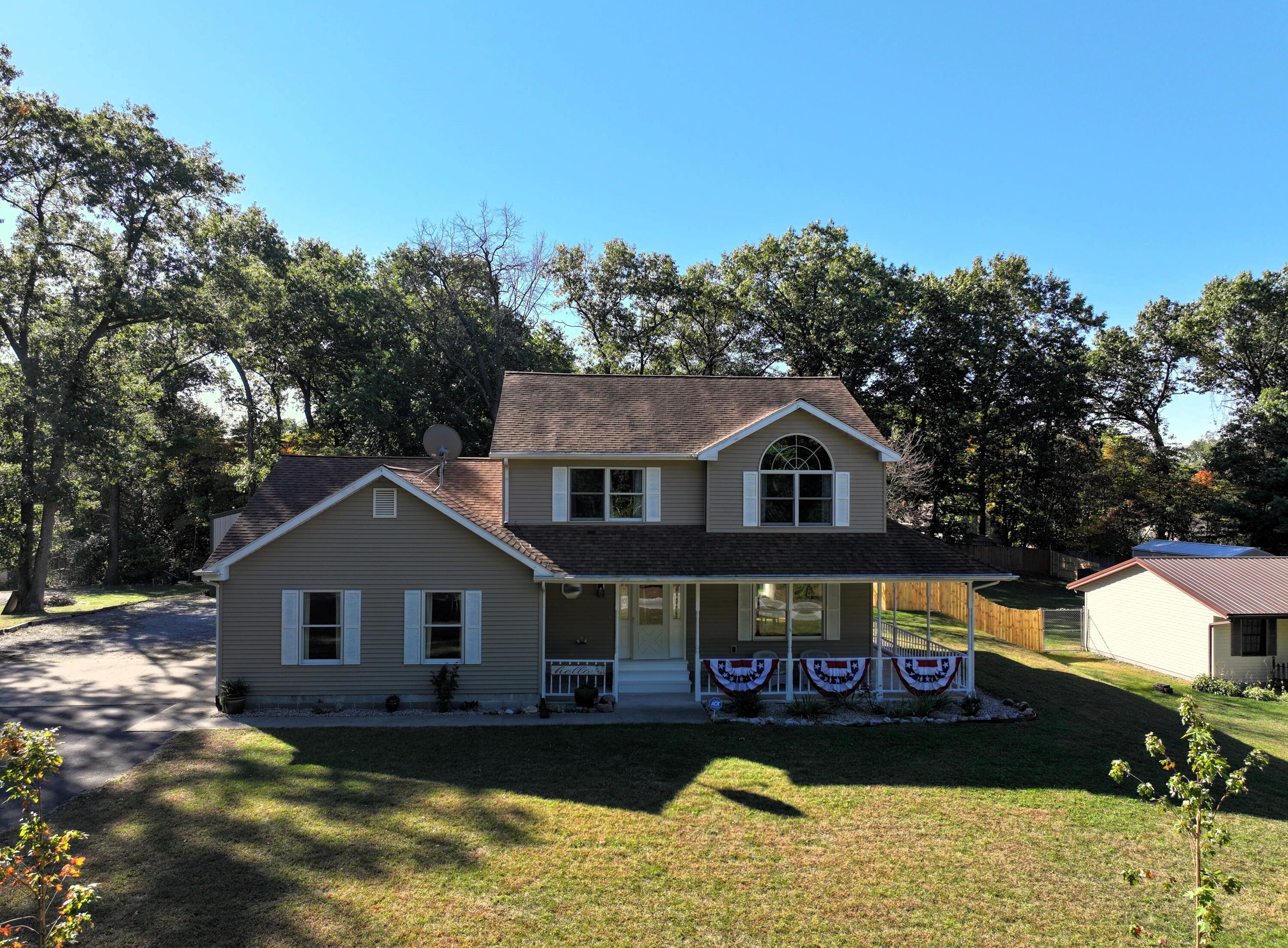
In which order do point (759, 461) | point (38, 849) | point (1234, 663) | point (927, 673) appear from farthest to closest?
point (1234, 663) < point (759, 461) < point (927, 673) < point (38, 849)

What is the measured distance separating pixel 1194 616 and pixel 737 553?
50.9 feet

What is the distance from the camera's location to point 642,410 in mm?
17781

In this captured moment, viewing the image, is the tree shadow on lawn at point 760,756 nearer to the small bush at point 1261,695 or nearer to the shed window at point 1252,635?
→ the small bush at point 1261,695

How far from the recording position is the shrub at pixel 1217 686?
19.3 meters

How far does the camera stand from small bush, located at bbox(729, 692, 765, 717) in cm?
1396

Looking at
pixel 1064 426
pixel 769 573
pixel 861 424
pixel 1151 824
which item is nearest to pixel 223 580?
pixel 769 573

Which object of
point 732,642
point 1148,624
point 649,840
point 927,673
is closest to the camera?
point 649,840

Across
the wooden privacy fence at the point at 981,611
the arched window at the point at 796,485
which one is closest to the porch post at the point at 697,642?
the arched window at the point at 796,485

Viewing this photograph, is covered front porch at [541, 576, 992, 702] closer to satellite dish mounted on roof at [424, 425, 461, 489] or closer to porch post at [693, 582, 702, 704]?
porch post at [693, 582, 702, 704]

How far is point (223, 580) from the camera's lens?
13.8 meters

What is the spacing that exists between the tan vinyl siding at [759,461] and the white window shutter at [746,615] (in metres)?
1.65

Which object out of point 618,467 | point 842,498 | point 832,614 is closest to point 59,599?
point 618,467

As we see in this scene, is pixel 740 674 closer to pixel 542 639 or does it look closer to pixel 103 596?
pixel 542 639

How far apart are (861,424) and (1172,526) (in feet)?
114
